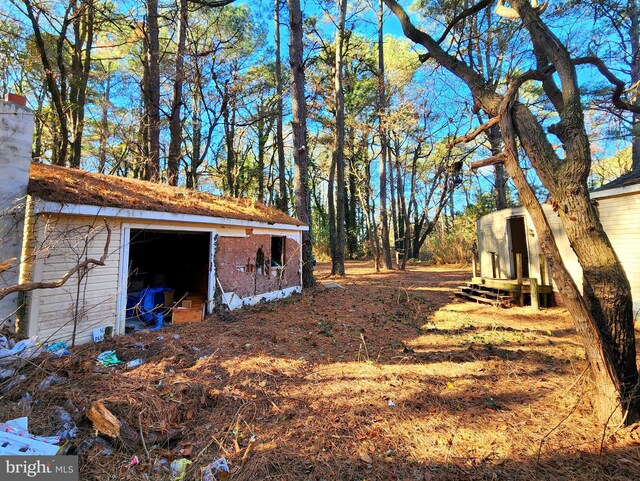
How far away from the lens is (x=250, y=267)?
27.0 feet

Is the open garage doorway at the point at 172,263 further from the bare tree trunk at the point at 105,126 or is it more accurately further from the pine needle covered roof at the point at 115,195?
the bare tree trunk at the point at 105,126

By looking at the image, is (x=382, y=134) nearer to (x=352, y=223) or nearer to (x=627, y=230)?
(x=352, y=223)

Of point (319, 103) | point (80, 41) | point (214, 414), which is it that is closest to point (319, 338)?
point (214, 414)

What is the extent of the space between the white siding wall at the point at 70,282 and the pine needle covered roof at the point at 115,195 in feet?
1.15

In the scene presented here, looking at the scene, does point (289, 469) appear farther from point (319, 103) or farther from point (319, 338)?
point (319, 103)

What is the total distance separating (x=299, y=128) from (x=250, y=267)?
5.43 meters

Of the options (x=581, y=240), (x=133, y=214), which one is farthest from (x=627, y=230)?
(x=133, y=214)

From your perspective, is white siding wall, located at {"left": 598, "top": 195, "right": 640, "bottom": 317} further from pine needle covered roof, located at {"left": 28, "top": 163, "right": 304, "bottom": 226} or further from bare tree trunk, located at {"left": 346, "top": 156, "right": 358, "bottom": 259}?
bare tree trunk, located at {"left": 346, "top": 156, "right": 358, "bottom": 259}

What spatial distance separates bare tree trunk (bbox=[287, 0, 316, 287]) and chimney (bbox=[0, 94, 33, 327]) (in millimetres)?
7394

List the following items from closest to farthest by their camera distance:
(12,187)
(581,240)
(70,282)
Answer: (581,240) < (12,187) < (70,282)

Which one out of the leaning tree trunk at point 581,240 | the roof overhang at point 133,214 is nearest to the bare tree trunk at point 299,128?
the roof overhang at point 133,214

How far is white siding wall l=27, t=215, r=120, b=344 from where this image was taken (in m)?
4.19

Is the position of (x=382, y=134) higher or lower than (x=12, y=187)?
higher

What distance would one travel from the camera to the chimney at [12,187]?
4043mm
